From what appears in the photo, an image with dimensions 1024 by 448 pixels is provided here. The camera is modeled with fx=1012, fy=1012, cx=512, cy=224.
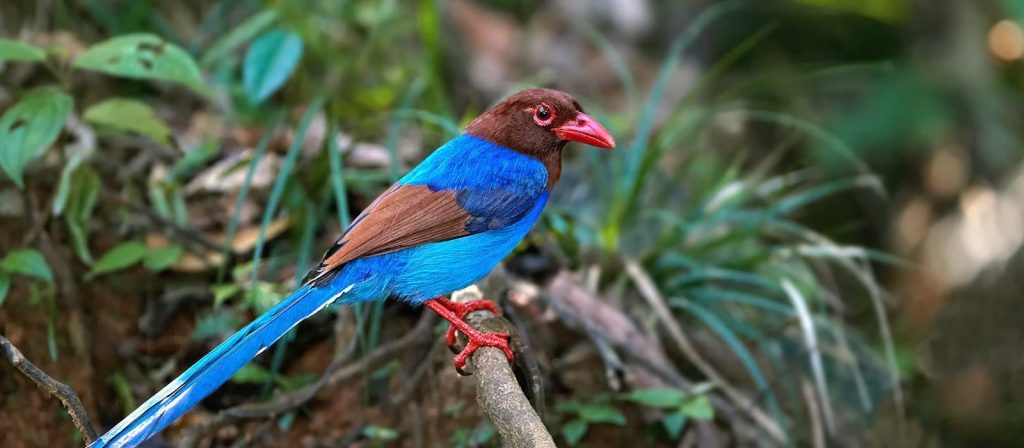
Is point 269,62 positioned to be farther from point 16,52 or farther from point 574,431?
point 574,431

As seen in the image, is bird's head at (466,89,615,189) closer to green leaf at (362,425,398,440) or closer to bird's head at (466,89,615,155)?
bird's head at (466,89,615,155)

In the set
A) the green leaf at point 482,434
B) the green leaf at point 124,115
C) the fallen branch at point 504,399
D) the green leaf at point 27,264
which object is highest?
the green leaf at point 124,115

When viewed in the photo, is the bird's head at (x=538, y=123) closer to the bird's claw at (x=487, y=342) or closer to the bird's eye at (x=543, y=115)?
the bird's eye at (x=543, y=115)

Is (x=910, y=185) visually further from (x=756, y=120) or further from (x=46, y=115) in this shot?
(x=46, y=115)

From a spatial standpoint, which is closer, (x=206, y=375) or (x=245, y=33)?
(x=206, y=375)

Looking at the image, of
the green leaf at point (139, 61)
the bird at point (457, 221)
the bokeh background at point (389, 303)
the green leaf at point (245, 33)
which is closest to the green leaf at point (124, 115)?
the bokeh background at point (389, 303)

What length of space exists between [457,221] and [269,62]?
4.28ft

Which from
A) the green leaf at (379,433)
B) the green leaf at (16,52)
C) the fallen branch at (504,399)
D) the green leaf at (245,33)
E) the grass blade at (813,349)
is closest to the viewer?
the fallen branch at (504,399)

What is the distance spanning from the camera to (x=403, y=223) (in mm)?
2625

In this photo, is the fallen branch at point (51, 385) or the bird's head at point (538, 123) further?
the bird's head at point (538, 123)

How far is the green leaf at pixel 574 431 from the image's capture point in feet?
10.2

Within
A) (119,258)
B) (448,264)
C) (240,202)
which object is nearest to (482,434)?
(448,264)

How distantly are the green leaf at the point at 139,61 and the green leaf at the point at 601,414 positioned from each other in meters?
1.60

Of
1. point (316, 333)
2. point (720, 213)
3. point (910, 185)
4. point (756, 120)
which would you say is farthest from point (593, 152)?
point (910, 185)
